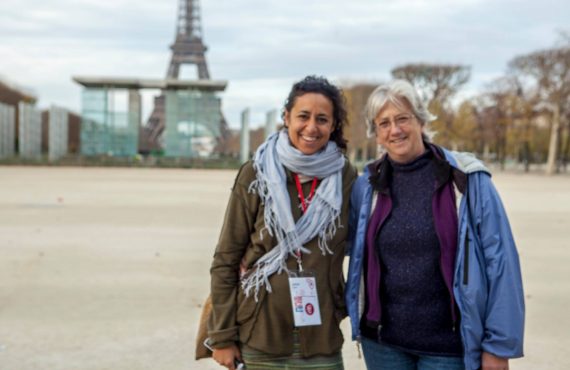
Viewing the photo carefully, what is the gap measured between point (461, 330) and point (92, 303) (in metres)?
3.81

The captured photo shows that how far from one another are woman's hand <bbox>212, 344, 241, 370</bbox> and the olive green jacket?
0.9 inches

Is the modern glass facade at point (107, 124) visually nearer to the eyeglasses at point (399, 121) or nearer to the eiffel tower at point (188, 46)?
the eiffel tower at point (188, 46)

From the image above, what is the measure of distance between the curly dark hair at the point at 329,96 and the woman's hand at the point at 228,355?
85cm

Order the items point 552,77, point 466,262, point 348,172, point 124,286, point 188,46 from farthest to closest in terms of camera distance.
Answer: point 188,46
point 552,77
point 124,286
point 348,172
point 466,262

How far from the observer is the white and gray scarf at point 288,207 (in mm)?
2158

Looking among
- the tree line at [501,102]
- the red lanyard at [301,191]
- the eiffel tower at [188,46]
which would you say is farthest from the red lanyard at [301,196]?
the eiffel tower at [188,46]

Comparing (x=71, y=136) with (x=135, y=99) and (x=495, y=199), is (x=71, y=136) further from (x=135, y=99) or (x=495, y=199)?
(x=495, y=199)

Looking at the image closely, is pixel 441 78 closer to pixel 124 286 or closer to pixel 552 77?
pixel 552 77

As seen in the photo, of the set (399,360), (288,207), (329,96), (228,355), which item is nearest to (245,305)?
(228,355)

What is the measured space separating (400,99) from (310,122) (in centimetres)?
33

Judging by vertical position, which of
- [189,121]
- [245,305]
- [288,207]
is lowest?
[245,305]

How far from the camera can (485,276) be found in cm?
202

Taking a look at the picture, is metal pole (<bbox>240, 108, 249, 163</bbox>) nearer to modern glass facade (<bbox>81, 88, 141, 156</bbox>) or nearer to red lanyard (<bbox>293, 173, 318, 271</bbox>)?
modern glass facade (<bbox>81, 88, 141, 156</bbox>)

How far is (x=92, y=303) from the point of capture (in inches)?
201
